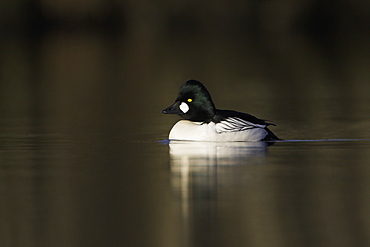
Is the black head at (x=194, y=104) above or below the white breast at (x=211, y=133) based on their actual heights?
above

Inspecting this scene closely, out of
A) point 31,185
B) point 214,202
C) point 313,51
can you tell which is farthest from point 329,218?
point 313,51

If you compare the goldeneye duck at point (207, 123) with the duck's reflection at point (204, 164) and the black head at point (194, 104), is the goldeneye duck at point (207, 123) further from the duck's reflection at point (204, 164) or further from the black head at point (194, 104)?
the duck's reflection at point (204, 164)

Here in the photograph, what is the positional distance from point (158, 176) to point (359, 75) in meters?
15.7

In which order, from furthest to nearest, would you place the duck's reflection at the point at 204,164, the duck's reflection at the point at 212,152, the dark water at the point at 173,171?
the duck's reflection at the point at 212,152
the duck's reflection at the point at 204,164
the dark water at the point at 173,171

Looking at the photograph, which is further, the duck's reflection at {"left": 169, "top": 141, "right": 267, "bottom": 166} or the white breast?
the white breast

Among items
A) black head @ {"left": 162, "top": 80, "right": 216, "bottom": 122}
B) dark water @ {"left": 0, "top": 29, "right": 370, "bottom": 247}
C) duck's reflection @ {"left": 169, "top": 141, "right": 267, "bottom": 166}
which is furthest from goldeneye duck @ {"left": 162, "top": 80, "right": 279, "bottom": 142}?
dark water @ {"left": 0, "top": 29, "right": 370, "bottom": 247}

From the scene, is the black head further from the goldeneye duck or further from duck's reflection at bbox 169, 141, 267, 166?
duck's reflection at bbox 169, 141, 267, 166

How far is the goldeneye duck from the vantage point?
464 inches

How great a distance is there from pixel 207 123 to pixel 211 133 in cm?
21

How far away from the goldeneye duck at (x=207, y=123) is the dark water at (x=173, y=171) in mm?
256

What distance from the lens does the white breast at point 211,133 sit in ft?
38.7

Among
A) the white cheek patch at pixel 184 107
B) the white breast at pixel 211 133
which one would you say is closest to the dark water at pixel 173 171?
the white breast at pixel 211 133

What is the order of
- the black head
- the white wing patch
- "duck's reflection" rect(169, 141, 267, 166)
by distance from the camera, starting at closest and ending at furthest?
"duck's reflection" rect(169, 141, 267, 166) → the white wing patch → the black head

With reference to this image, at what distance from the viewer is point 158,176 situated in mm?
8883
